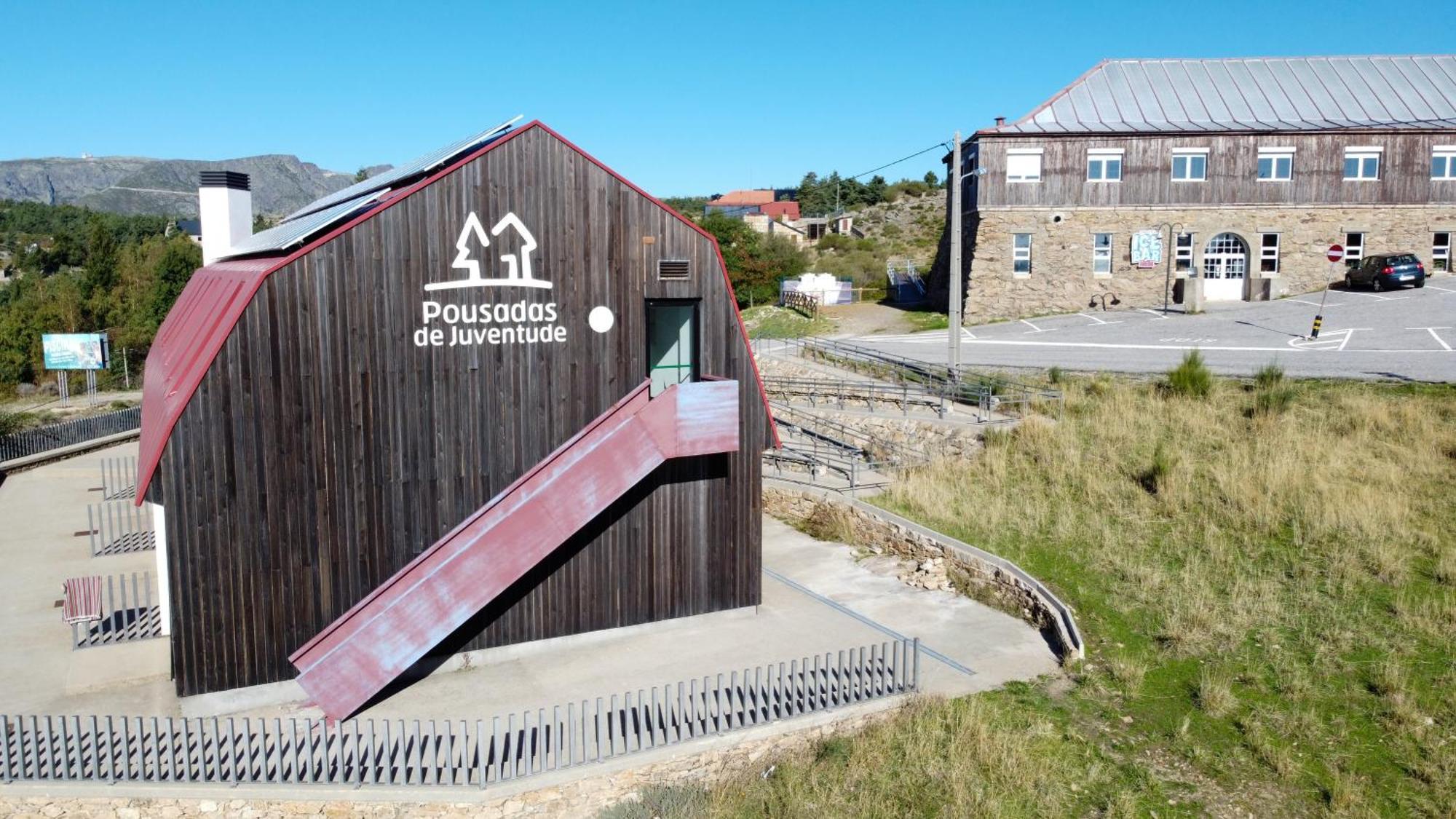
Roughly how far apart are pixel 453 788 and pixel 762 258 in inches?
2133

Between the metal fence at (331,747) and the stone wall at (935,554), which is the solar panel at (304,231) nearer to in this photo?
the metal fence at (331,747)

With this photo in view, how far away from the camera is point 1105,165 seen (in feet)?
129

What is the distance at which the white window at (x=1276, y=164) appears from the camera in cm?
3862

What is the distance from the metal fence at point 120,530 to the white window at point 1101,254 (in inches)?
1323

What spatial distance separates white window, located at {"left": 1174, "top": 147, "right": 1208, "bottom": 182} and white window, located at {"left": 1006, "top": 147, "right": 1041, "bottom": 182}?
5146 millimetres

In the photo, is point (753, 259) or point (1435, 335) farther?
point (753, 259)

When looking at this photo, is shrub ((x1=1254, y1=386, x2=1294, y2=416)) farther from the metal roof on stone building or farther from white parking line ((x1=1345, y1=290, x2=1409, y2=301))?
the metal roof on stone building

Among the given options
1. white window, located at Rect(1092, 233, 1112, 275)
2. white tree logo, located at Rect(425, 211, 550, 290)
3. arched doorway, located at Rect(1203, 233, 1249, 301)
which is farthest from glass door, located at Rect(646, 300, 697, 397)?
arched doorway, located at Rect(1203, 233, 1249, 301)

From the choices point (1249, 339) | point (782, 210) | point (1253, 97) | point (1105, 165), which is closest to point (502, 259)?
point (1249, 339)

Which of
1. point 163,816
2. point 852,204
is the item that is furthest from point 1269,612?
point 852,204

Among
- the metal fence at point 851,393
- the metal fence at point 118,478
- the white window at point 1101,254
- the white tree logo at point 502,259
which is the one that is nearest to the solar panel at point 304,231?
the white tree logo at point 502,259

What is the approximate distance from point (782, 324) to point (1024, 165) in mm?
11931

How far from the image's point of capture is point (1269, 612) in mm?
15117

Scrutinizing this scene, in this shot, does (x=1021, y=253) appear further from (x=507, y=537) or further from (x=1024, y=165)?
(x=507, y=537)
